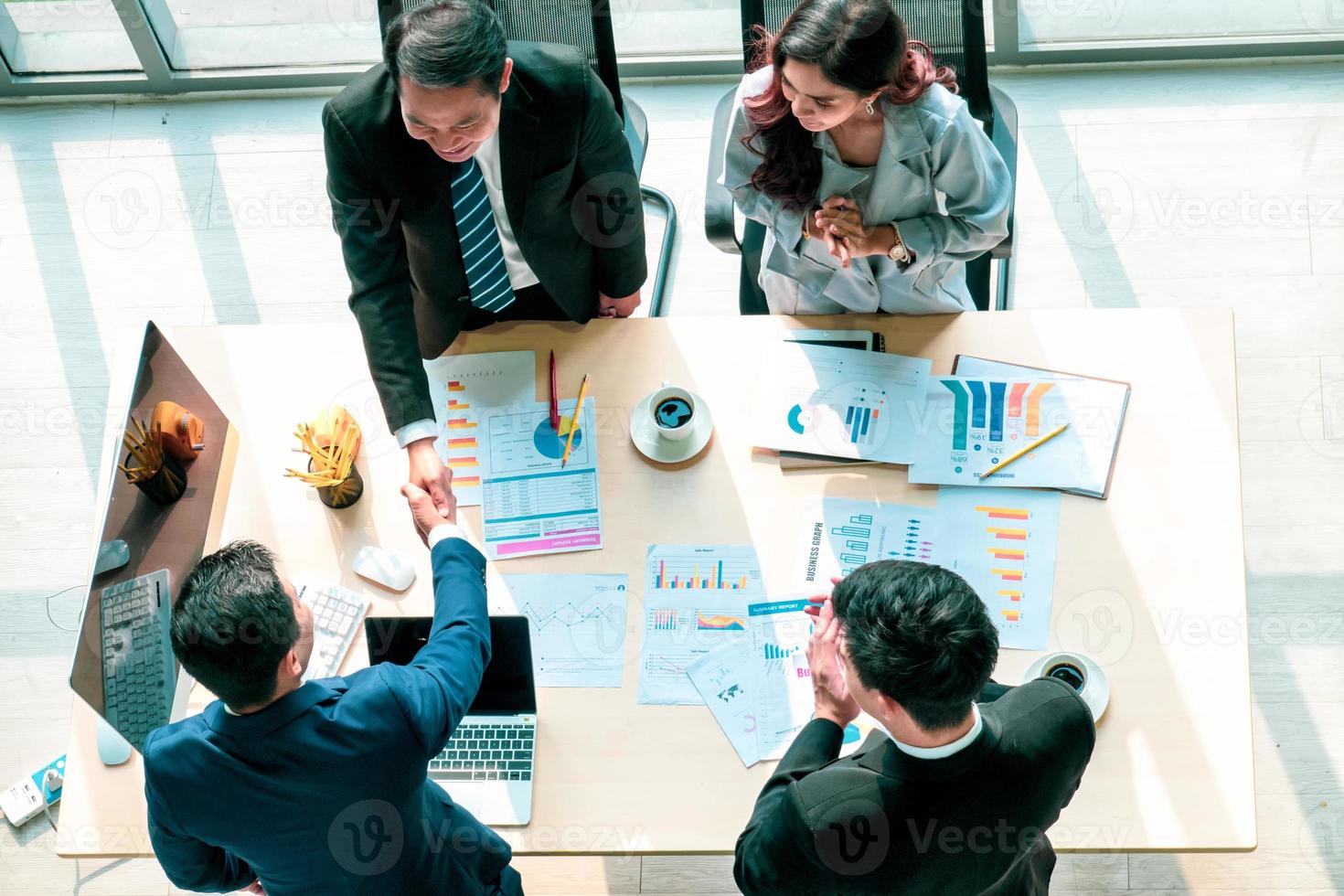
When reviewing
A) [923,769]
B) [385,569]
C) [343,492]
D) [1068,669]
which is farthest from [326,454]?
[1068,669]

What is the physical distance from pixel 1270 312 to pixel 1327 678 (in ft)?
3.19

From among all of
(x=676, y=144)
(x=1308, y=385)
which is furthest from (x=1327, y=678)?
(x=676, y=144)

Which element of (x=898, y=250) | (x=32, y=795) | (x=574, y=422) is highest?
(x=898, y=250)

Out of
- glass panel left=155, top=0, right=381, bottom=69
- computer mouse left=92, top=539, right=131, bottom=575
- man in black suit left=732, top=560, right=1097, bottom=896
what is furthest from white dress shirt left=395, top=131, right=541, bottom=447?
glass panel left=155, top=0, right=381, bottom=69

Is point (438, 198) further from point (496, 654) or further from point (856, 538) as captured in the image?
point (856, 538)

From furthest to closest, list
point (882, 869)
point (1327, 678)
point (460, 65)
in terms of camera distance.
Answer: point (1327, 678) < point (460, 65) < point (882, 869)

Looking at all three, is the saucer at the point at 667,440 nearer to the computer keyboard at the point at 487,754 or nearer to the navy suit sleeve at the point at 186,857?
the computer keyboard at the point at 487,754

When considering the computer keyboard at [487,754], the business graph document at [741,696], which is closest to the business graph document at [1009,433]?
the business graph document at [741,696]

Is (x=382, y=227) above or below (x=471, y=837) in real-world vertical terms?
above

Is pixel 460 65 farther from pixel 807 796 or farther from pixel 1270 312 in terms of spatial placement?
pixel 1270 312

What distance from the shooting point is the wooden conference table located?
1.86 meters

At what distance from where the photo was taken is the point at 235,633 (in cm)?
156

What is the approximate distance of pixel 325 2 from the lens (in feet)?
11.7

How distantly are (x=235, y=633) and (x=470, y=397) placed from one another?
0.77m
